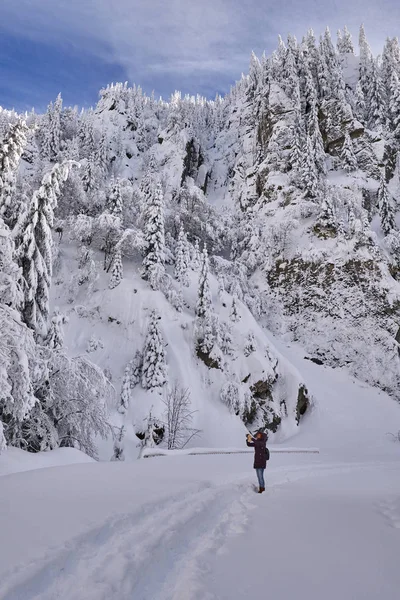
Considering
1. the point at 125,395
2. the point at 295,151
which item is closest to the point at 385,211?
the point at 295,151

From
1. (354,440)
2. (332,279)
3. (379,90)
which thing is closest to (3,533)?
(354,440)

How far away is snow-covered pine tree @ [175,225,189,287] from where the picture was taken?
103 feet

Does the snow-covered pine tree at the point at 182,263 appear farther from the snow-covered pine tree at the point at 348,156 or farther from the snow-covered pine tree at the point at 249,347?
the snow-covered pine tree at the point at 348,156

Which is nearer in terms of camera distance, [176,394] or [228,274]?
[176,394]

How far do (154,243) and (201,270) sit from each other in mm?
4939

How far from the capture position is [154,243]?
30547 millimetres

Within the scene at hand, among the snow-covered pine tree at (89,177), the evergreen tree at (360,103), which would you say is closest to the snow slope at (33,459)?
the snow-covered pine tree at (89,177)

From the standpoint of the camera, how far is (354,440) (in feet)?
92.5

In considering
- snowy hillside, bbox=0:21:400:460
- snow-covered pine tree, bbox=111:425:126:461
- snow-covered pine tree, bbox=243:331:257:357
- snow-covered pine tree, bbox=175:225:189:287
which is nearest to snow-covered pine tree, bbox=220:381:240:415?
snowy hillside, bbox=0:21:400:460

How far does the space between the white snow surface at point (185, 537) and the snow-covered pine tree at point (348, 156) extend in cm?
4906

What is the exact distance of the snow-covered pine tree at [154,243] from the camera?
29.1 meters

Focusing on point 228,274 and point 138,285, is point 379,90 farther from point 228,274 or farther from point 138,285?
point 138,285

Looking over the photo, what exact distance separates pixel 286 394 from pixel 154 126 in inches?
2718

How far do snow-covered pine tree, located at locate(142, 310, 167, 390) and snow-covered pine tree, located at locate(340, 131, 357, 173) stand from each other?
40975mm
